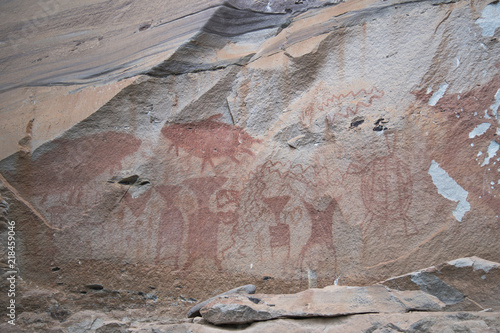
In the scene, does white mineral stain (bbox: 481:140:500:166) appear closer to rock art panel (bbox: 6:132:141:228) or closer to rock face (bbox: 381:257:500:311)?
rock face (bbox: 381:257:500:311)

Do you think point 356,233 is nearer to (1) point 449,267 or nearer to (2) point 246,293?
(1) point 449,267

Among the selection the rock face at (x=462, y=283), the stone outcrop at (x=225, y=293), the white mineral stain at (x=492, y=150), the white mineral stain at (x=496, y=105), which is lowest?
the stone outcrop at (x=225, y=293)

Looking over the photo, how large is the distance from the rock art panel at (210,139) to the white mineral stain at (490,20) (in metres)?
2.13

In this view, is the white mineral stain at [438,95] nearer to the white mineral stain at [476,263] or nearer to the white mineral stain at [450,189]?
the white mineral stain at [450,189]

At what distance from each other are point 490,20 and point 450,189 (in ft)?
4.77

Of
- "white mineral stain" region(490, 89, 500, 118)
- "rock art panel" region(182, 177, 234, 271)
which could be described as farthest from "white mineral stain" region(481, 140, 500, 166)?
"rock art panel" region(182, 177, 234, 271)

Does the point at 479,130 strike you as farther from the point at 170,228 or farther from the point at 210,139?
the point at 170,228

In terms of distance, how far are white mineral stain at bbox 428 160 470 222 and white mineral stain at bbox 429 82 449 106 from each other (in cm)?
52

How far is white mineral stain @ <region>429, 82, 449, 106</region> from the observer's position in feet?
12.1

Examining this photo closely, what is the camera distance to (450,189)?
341 centimetres

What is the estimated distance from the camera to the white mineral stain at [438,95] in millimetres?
3687

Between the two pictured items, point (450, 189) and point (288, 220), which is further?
point (288, 220)

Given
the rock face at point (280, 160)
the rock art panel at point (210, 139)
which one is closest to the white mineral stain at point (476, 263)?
the rock face at point (280, 160)

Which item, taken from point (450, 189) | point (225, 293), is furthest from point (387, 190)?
point (225, 293)
